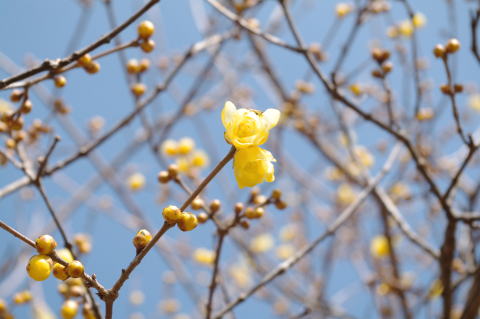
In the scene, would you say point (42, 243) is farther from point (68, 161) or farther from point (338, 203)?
point (338, 203)

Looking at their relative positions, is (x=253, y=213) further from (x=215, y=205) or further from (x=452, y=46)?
(x=452, y=46)

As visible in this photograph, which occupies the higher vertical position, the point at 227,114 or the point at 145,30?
the point at 145,30

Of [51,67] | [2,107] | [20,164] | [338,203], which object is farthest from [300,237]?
[51,67]

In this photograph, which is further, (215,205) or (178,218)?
(215,205)

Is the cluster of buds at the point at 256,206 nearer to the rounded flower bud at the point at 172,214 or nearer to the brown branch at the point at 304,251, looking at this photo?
the brown branch at the point at 304,251

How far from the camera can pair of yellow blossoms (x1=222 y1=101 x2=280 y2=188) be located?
3.44ft

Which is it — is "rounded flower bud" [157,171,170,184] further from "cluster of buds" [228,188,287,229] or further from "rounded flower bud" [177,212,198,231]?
"rounded flower bud" [177,212,198,231]

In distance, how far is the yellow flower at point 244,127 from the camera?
1.03 metres

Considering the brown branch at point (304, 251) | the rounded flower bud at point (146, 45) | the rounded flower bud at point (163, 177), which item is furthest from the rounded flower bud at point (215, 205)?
the rounded flower bud at point (146, 45)

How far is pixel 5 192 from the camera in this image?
6.56 ft

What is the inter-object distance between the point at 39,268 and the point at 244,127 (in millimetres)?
581

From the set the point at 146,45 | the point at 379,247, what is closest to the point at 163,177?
the point at 146,45

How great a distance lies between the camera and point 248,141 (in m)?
1.03

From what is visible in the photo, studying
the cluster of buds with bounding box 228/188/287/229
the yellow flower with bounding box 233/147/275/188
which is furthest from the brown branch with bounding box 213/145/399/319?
the yellow flower with bounding box 233/147/275/188
